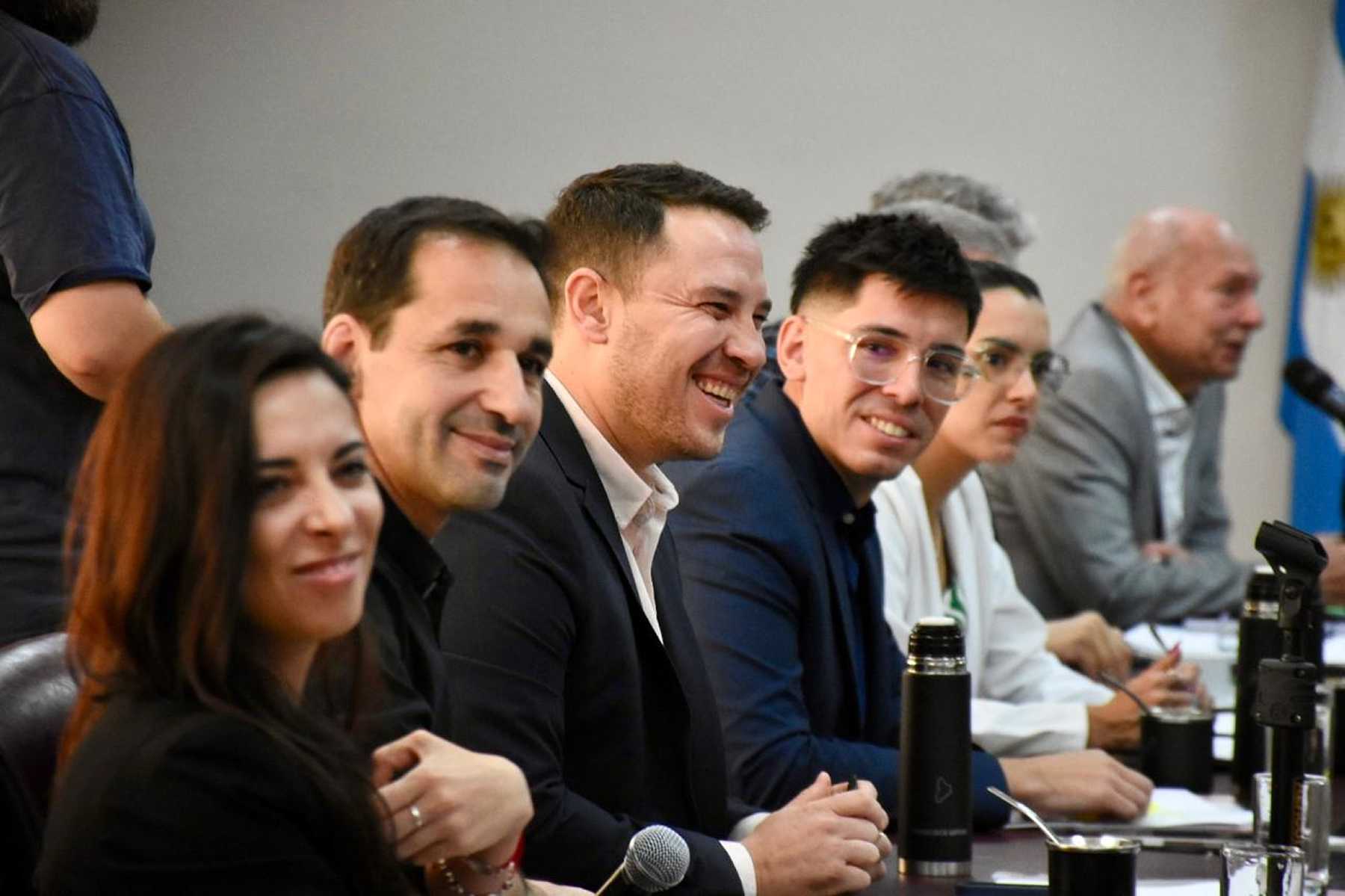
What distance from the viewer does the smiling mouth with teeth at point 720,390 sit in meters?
2.27

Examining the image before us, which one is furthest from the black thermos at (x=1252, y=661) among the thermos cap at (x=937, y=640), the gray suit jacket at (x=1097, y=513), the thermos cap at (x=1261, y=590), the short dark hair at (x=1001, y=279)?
the gray suit jacket at (x=1097, y=513)

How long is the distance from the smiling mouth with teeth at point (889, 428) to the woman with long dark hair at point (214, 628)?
4.75 ft

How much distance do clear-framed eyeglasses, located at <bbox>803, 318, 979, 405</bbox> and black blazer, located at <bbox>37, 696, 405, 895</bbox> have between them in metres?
1.59

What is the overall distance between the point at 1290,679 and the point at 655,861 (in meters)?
0.67

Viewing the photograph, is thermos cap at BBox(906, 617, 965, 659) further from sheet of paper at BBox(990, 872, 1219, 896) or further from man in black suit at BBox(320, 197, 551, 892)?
man in black suit at BBox(320, 197, 551, 892)

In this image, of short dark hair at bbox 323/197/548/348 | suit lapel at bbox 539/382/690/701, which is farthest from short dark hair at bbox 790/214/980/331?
short dark hair at bbox 323/197/548/348

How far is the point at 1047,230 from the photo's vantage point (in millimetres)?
5578

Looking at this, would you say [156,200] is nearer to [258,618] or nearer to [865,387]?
[865,387]

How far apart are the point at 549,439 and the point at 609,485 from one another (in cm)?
11

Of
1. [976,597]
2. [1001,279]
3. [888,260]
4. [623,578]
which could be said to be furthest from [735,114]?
[623,578]

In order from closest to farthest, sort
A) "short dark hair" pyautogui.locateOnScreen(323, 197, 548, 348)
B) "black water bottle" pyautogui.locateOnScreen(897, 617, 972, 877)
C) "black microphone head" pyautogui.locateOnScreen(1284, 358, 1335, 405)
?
"short dark hair" pyautogui.locateOnScreen(323, 197, 548, 348)
"black water bottle" pyautogui.locateOnScreen(897, 617, 972, 877)
"black microphone head" pyautogui.locateOnScreen(1284, 358, 1335, 405)

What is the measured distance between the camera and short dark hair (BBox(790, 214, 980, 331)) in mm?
2664

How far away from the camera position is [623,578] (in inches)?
79.5

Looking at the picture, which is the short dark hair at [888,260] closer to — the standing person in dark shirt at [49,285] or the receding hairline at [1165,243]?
the standing person in dark shirt at [49,285]
